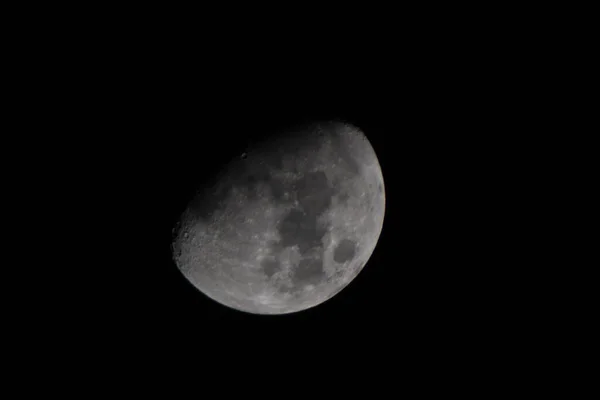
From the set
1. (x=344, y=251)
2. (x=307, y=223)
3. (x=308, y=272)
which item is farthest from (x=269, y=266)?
(x=344, y=251)

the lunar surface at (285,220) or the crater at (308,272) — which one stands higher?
the lunar surface at (285,220)

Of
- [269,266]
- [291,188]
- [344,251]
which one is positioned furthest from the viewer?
[344,251]

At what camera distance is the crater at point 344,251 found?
2.91m

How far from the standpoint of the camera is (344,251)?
2.95m

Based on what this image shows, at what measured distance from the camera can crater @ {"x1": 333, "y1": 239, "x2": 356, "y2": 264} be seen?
2908 mm

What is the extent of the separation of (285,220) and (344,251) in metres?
0.53

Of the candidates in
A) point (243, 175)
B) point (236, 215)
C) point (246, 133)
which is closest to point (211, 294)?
point (236, 215)

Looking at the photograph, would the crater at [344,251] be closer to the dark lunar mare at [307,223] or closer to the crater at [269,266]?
the dark lunar mare at [307,223]

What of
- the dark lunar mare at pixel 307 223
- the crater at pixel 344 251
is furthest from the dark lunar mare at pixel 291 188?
the crater at pixel 344 251

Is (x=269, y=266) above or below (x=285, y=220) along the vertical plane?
below

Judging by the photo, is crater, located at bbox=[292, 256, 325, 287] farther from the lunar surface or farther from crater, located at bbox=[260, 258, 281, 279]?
crater, located at bbox=[260, 258, 281, 279]

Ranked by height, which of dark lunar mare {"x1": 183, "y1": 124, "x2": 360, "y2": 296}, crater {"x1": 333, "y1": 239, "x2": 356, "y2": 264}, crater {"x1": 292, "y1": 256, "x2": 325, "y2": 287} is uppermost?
dark lunar mare {"x1": 183, "y1": 124, "x2": 360, "y2": 296}

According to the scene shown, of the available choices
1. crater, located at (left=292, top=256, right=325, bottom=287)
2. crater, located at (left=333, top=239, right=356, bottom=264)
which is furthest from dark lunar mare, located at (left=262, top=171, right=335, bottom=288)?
crater, located at (left=333, top=239, right=356, bottom=264)

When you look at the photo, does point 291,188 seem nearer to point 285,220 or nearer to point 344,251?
point 285,220
